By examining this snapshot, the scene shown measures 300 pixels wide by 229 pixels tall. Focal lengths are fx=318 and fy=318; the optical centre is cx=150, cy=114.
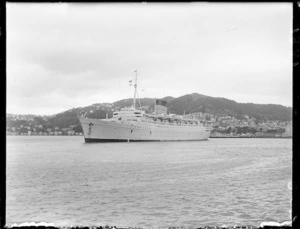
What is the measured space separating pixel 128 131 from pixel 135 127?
132cm

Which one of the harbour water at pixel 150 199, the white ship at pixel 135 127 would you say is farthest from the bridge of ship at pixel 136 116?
the harbour water at pixel 150 199

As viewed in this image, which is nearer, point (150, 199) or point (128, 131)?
point (150, 199)

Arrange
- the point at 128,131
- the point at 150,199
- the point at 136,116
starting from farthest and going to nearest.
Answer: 1. the point at 136,116
2. the point at 128,131
3. the point at 150,199

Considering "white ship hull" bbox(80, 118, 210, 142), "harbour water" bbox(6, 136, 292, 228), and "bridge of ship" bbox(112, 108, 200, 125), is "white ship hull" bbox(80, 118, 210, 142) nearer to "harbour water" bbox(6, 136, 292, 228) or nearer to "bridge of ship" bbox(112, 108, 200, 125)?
"bridge of ship" bbox(112, 108, 200, 125)

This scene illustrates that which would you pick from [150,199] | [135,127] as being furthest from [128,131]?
[150,199]

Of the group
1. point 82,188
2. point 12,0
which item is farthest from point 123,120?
point 12,0

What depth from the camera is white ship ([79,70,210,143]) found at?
156 feet

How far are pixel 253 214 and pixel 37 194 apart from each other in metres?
9.53

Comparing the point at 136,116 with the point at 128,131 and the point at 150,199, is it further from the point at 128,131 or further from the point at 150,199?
the point at 150,199

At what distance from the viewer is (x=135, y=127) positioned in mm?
52219

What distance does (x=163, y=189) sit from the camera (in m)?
14.8

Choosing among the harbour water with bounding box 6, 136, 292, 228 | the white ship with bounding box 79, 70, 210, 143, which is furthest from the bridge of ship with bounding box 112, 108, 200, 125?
the harbour water with bounding box 6, 136, 292, 228

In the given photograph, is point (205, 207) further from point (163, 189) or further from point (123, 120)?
point (123, 120)
